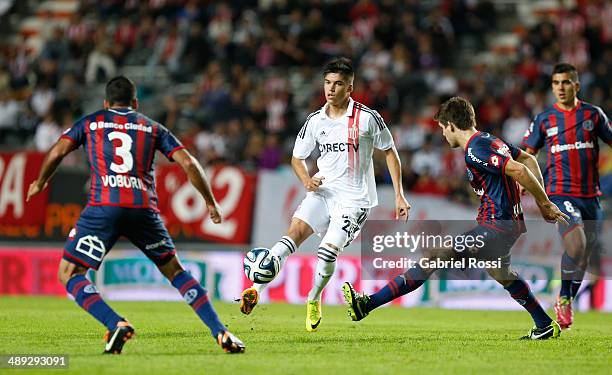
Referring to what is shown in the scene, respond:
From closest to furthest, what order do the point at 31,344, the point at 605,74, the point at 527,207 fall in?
the point at 31,344
the point at 527,207
the point at 605,74

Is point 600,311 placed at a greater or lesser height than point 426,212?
lesser

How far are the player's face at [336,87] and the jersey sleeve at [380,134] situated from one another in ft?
1.25

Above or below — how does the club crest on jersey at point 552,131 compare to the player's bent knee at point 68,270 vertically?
above

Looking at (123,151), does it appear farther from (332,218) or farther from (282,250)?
(332,218)

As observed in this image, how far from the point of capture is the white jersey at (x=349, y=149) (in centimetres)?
1051

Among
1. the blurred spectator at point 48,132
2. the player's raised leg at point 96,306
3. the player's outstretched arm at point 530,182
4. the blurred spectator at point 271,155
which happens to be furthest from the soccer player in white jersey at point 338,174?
the blurred spectator at point 48,132

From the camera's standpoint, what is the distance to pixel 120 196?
8414mm

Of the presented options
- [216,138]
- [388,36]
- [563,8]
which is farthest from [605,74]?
[216,138]

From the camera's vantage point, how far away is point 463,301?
55.6 feet

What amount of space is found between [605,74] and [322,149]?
1158 centimetres

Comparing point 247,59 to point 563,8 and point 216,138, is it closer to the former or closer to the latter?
point 216,138

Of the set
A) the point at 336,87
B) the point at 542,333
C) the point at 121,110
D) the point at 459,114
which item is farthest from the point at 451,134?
the point at 121,110

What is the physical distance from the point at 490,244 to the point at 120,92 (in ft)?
11.7

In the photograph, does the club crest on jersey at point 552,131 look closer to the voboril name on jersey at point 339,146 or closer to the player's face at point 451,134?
the player's face at point 451,134
